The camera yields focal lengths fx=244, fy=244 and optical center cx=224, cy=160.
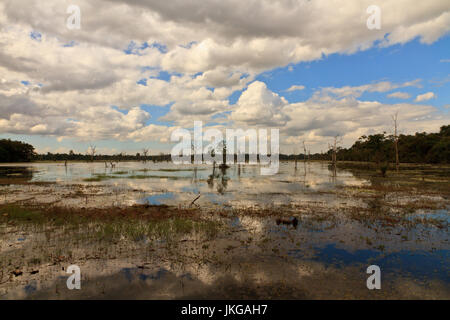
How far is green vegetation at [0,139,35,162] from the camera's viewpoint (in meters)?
131

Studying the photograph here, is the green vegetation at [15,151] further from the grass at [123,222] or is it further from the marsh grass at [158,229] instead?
the marsh grass at [158,229]

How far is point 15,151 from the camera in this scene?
139 metres

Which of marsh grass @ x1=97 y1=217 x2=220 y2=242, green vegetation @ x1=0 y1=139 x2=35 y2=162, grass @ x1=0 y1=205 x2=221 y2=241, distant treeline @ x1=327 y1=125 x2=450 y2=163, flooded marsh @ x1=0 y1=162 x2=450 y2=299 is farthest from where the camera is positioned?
green vegetation @ x1=0 y1=139 x2=35 y2=162

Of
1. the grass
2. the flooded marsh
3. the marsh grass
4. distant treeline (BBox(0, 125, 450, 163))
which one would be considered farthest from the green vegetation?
the marsh grass

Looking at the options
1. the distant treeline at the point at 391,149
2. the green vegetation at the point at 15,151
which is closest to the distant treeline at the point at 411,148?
the distant treeline at the point at 391,149

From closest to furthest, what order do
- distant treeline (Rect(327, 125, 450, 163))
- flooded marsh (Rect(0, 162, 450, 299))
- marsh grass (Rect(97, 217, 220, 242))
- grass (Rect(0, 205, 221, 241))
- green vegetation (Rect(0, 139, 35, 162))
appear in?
flooded marsh (Rect(0, 162, 450, 299)), marsh grass (Rect(97, 217, 220, 242)), grass (Rect(0, 205, 221, 241)), distant treeline (Rect(327, 125, 450, 163)), green vegetation (Rect(0, 139, 35, 162))

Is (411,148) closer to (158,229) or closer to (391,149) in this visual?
(391,149)

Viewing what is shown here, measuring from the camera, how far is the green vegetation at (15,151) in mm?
131150

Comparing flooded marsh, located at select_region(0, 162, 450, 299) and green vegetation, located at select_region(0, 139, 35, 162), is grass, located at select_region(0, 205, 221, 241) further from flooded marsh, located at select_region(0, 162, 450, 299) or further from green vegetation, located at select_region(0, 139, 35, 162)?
green vegetation, located at select_region(0, 139, 35, 162)

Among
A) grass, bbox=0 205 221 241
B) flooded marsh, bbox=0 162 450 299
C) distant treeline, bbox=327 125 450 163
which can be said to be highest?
distant treeline, bbox=327 125 450 163

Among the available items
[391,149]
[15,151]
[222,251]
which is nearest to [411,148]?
[391,149]

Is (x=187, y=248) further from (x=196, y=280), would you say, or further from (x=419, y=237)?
(x=419, y=237)

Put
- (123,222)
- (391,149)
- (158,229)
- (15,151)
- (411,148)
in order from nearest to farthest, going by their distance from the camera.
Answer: (158,229) < (123,222) < (411,148) < (391,149) < (15,151)
